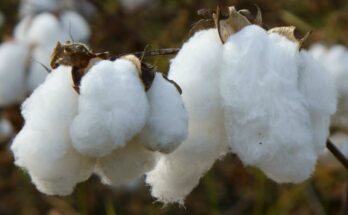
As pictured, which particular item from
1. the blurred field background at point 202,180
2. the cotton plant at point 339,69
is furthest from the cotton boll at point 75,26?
the cotton plant at point 339,69

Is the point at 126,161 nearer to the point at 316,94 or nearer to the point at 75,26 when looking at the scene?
the point at 316,94

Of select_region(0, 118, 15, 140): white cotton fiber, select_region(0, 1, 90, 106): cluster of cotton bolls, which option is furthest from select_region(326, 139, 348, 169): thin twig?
select_region(0, 118, 15, 140): white cotton fiber

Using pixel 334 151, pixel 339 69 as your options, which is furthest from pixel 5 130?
pixel 334 151

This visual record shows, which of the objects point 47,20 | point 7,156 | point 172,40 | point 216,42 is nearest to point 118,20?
point 172,40

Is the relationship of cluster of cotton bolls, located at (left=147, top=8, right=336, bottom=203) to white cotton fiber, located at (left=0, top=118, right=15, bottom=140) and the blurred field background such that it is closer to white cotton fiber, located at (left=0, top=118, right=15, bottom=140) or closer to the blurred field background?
the blurred field background

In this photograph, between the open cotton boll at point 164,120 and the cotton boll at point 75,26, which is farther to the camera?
the cotton boll at point 75,26

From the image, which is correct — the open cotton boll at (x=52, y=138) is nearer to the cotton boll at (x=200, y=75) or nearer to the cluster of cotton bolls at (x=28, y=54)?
the cotton boll at (x=200, y=75)

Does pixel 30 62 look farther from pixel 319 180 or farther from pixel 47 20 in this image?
pixel 319 180
